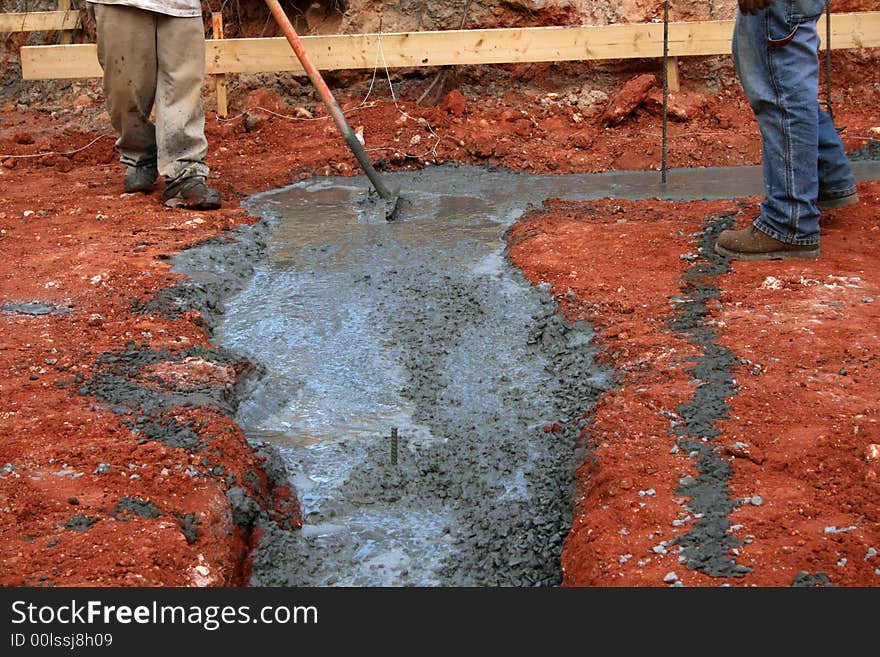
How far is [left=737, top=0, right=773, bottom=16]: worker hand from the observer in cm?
410

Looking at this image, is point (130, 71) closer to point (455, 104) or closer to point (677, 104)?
point (455, 104)

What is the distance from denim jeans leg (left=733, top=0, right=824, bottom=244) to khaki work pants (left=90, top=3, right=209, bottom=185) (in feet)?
10.5

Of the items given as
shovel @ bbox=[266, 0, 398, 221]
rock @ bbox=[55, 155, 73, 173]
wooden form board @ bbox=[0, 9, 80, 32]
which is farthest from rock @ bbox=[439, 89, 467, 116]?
wooden form board @ bbox=[0, 9, 80, 32]

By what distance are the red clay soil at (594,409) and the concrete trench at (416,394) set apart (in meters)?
0.09

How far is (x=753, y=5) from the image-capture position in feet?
13.5

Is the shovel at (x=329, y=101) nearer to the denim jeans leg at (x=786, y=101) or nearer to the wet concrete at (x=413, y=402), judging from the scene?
the wet concrete at (x=413, y=402)

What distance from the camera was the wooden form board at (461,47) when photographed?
25.4 feet

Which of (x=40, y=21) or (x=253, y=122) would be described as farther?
(x=40, y=21)

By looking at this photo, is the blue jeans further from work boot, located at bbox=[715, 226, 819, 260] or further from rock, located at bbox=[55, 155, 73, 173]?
rock, located at bbox=[55, 155, 73, 173]

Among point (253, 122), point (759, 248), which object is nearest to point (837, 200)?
point (759, 248)

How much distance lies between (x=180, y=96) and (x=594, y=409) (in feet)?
12.1

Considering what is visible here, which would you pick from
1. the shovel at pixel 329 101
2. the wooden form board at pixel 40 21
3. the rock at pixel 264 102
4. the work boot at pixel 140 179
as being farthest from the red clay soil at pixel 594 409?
the wooden form board at pixel 40 21

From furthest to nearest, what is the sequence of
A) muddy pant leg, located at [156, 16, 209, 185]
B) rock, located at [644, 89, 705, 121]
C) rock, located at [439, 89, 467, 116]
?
rock, located at [439, 89, 467, 116] < rock, located at [644, 89, 705, 121] < muddy pant leg, located at [156, 16, 209, 185]

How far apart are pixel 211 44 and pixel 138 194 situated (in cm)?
204
